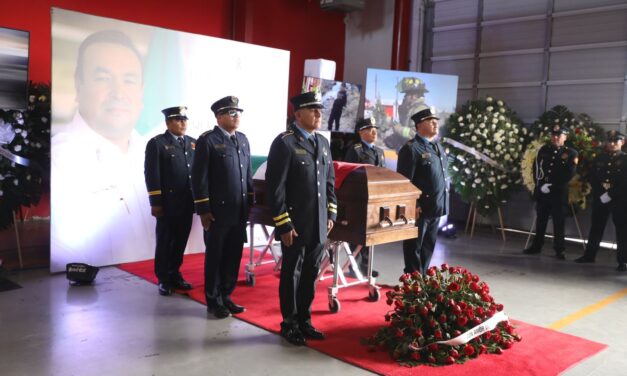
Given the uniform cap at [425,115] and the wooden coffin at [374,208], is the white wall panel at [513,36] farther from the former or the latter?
the wooden coffin at [374,208]

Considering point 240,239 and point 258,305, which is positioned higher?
point 240,239

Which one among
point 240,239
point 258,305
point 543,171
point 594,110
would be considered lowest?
point 258,305

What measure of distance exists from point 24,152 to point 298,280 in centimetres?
306

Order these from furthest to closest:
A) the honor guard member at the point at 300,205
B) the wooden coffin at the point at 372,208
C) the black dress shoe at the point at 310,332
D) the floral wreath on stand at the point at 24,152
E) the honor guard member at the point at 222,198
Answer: the floral wreath on stand at the point at 24,152, the honor guard member at the point at 222,198, the wooden coffin at the point at 372,208, the black dress shoe at the point at 310,332, the honor guard member at the point at 300,205

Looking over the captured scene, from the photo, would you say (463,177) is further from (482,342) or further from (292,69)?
(482,342)

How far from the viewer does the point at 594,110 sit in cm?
775

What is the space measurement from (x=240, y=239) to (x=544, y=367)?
2.16 m

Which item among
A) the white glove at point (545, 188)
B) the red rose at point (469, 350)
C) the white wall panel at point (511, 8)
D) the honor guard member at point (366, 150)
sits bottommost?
the red rose at point (469, 350)

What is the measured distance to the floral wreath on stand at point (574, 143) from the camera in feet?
23.2

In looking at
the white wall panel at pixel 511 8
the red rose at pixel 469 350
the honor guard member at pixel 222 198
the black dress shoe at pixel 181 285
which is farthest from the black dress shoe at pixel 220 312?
the white wall panel at pixel 511 8

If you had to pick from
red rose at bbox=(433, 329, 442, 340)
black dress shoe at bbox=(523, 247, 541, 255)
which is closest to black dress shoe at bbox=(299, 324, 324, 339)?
red rose at bbox=(433, 329, 442, 340)

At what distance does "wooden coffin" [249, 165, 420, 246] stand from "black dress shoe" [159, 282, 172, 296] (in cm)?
145

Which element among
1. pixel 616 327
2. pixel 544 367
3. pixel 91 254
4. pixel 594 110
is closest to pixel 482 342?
pixel 544 367

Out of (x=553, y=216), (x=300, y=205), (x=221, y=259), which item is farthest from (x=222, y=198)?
(x=553, y=216)
